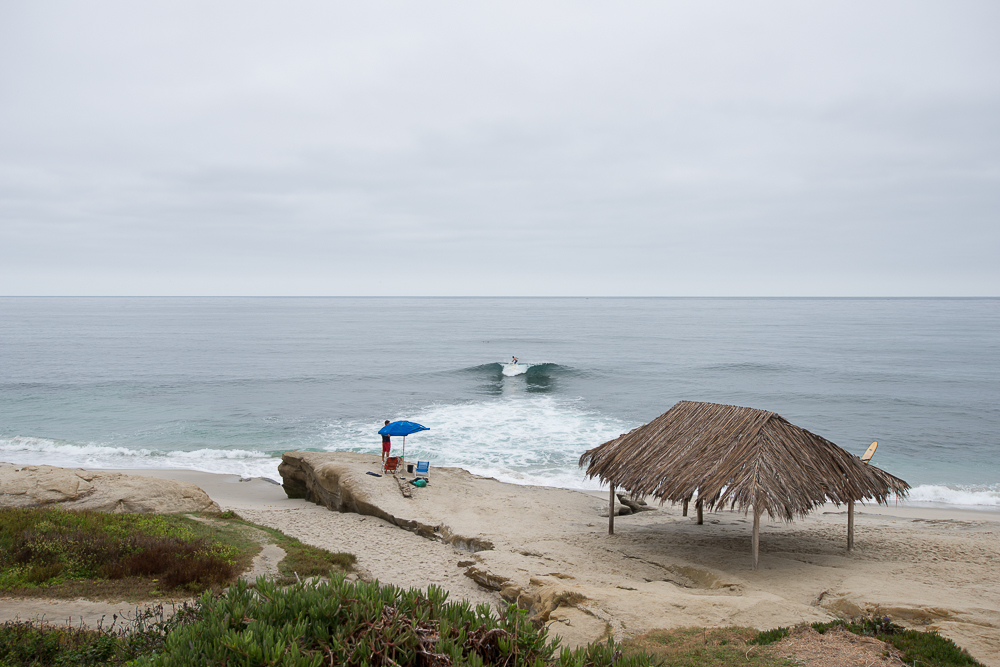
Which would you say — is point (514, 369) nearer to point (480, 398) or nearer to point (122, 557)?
point (480, 398)

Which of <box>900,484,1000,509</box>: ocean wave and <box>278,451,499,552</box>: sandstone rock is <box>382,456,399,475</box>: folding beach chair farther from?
<box>900,484,1000,509</box>: ocean wave

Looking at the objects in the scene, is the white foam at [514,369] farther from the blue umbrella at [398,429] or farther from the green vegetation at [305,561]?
the green vegetation at [305,561]

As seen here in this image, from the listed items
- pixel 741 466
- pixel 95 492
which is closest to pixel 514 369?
pixel 95 492

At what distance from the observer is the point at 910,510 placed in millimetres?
18000

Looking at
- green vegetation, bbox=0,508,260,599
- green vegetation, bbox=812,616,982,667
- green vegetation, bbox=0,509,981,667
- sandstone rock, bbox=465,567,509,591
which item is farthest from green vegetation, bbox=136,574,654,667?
sandstone rock, bbox=465,567,509,591

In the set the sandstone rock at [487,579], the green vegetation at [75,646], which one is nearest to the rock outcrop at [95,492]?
the sandstone rock at [487,579]

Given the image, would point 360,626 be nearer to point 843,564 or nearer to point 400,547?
point 400,547

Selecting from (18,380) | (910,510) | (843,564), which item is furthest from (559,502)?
(18,380)

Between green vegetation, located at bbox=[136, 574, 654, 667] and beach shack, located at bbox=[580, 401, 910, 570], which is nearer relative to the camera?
green vegetation, located at bbox=[136, 574, 654, 667]

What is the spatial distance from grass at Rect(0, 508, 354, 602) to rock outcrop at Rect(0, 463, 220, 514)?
166 cm

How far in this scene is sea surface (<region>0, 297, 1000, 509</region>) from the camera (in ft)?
79.4

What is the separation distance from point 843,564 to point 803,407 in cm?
2457

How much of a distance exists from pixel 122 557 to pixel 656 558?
9879mm

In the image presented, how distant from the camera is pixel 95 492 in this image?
1348cm
